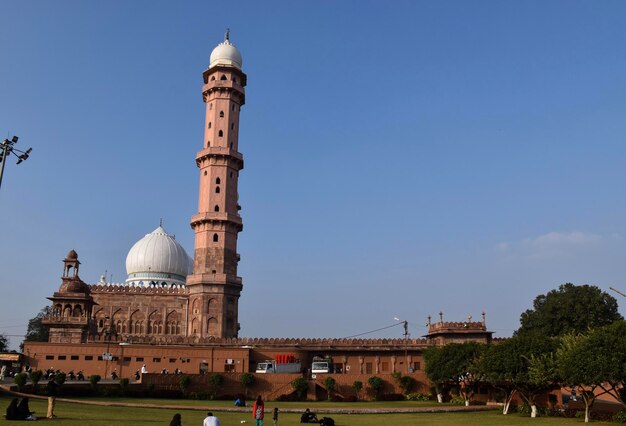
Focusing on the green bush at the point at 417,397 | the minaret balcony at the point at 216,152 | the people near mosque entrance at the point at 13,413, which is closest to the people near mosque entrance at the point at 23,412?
the people near mosque entrance at the point at 13,413

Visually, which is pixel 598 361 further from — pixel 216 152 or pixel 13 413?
pixel 216 152

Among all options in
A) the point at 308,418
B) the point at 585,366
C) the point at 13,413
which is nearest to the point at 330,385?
A: the point at 308,418

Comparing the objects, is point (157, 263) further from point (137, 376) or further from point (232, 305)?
point (137, 376)

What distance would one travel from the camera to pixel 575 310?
57.9 m

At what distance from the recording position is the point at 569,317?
58094 mm

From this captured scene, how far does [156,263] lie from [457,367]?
38760 millimetres

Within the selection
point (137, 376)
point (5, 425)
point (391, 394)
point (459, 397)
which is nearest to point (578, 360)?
point (459, 397)

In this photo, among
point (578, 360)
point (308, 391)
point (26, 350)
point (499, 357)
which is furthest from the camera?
point (26, 350)

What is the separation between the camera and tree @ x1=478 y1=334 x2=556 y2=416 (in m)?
35.6

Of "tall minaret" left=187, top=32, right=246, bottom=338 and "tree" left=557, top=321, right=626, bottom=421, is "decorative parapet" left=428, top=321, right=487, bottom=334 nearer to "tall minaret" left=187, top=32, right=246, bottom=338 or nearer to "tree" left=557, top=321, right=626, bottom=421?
"tall minaret" left=187, top=32, right=246, bottom=338

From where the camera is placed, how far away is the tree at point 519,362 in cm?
3562

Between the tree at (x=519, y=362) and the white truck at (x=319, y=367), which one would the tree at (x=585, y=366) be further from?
the white truck at (x=319, y=367)

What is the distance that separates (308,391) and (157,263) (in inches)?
1195

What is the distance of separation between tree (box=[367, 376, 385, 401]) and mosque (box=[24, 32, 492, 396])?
1.66 metres
